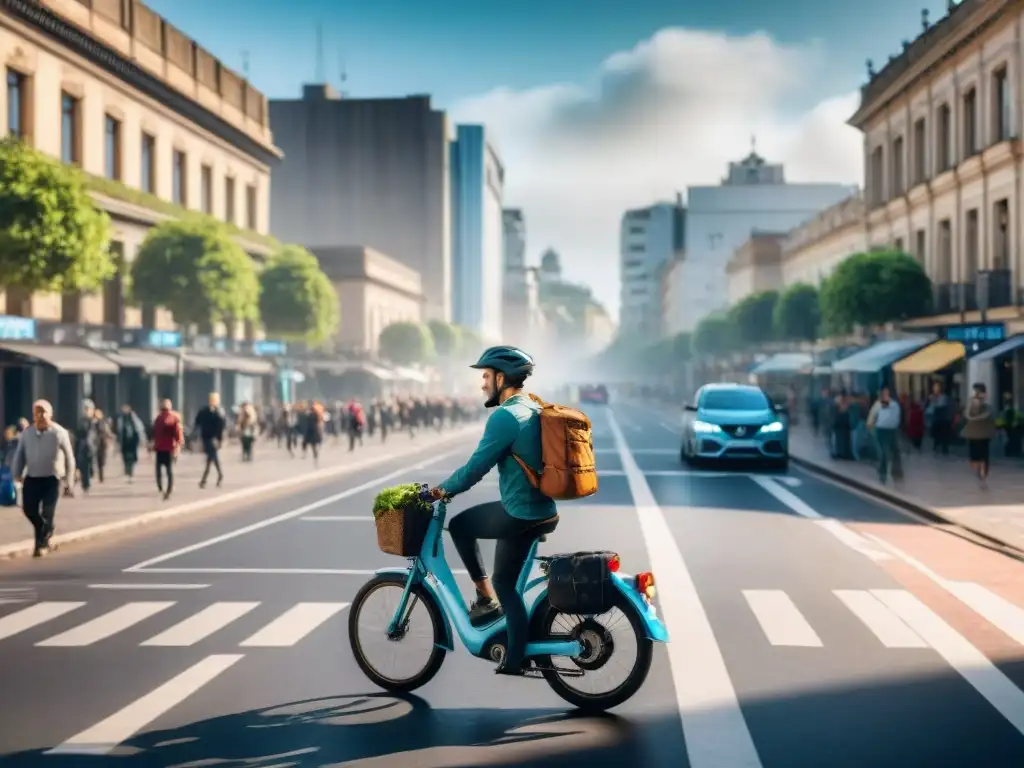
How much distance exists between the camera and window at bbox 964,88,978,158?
148ft

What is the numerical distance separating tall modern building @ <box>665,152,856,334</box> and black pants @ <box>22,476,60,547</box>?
142 meters

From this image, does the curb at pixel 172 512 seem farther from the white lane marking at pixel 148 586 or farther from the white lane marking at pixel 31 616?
the white lane marking at pixel 31 616

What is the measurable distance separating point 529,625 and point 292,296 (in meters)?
51.0

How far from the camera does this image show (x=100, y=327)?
43000 mm

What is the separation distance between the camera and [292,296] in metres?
57.6

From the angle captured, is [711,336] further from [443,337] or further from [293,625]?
[293,625]

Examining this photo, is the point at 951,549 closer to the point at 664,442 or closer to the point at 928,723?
the point at 928,723

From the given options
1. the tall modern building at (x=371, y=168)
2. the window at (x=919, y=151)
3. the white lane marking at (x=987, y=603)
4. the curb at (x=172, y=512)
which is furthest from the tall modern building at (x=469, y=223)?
the white lane marking at (x=987, y=603)

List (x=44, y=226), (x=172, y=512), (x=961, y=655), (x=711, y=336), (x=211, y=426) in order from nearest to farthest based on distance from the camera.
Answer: (x=961, y=655), (x=172, y=512), (x=211, y=426), (x=44, y=226), (x=711, y=336)

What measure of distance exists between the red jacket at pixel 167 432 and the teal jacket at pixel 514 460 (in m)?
15.7

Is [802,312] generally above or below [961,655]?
above

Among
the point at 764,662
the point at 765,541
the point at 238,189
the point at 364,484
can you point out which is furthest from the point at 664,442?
the point at 764,662

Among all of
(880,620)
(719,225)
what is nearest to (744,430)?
(880,620)

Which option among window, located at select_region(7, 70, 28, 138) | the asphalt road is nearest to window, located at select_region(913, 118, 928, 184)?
window, located at select_region(7, 70, 28, 138)
